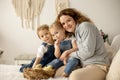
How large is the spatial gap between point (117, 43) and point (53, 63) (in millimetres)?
712

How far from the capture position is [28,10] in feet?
13.4

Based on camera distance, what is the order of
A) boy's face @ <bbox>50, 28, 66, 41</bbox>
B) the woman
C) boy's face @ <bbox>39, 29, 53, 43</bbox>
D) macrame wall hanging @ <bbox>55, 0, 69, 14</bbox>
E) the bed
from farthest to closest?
macrame wall hanging @ <bbox>55, 0, 69, 14</bbox> < boy's face @ <bbox>39, 29, 53, 43</bbox> < boy's face @ <bbox>50, 28, 66, 41</bbox> < the bed < the woman

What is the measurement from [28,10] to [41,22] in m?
0.30

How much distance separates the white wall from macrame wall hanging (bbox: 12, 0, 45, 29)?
7cm

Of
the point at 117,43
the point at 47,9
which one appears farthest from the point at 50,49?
the point at 47,9

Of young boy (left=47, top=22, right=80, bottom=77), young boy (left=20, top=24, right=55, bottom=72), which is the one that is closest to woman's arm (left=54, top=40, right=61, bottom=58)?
young boy (left=47, top=22, right=80, bottom=77)

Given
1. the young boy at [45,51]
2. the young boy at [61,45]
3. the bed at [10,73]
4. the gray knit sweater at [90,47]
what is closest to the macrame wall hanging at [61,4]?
the young boy at [45,51]

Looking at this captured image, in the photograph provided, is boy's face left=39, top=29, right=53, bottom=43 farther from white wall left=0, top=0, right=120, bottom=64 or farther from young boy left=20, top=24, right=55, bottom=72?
white wall left=0, top=0, right=120, bottom=64

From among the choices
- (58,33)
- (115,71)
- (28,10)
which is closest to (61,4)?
(28,10)

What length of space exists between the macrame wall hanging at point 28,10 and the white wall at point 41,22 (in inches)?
2.8

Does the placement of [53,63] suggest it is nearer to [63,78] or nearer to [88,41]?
[63,78]

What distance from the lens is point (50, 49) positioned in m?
2.38

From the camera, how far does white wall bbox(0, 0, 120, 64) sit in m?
4.01

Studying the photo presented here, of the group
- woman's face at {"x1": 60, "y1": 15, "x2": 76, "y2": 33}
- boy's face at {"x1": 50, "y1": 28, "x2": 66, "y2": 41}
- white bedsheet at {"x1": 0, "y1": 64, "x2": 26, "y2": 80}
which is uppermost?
woman's face at {"x1": 60, "y1": 15, "x2": 76, "y2": 33}
